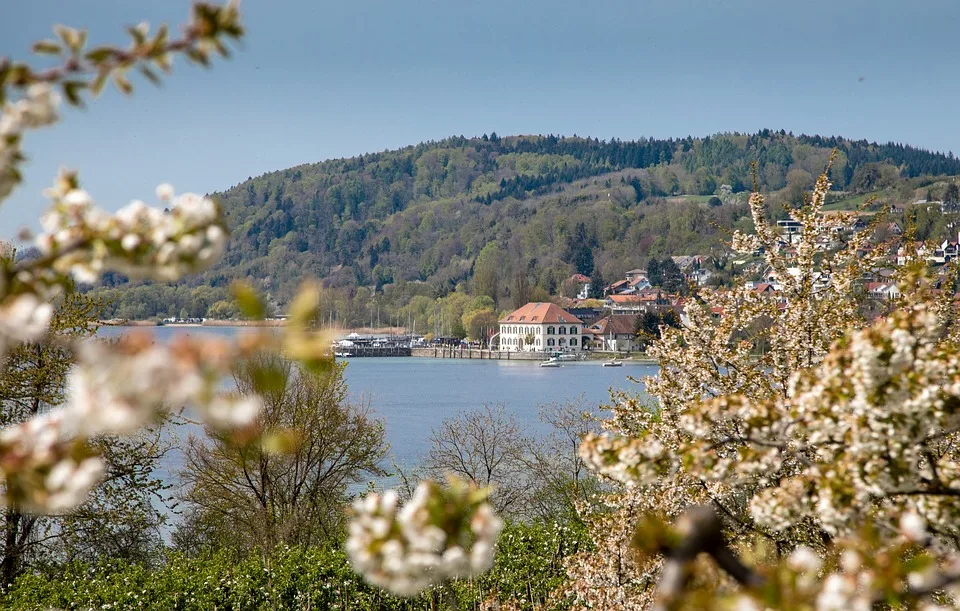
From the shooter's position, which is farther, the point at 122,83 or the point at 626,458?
the point at 626,458

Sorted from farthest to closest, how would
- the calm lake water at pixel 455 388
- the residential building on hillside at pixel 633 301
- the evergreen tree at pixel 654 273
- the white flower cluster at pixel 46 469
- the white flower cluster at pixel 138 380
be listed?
1. the evergreen tree at pixel 654 273
2. the residential building on hillside at pixel 633 301
3. the calm lake water at pixel 455 388
4. the white flower cluster at pixel 46 469
5. the white flower cluster at pixel 138 380

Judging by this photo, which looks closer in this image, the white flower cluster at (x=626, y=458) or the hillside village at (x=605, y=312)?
the white flower cluster at (x=626, y=458)

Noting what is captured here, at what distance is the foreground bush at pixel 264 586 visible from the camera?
889cm

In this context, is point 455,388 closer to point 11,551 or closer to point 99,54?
point 11,551

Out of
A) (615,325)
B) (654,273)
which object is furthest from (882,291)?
(654,273)

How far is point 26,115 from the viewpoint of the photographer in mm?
1392

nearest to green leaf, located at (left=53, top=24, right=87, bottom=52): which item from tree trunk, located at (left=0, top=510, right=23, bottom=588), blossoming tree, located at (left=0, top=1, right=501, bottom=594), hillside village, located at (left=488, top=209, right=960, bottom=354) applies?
blossoming tree, located at (left=0, top=1, right=501, bottom=594)

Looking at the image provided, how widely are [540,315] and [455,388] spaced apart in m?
36.7

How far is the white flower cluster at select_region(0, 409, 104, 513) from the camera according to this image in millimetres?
1210

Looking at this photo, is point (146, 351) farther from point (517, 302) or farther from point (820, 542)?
point (517, 302)

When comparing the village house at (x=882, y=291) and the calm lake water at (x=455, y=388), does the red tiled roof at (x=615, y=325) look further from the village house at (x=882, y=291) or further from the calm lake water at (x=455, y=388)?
the village house at (x=882, y=291)

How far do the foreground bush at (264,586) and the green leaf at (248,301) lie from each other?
7988mm

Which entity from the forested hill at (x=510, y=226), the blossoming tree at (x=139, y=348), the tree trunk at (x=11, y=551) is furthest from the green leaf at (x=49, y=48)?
the forested hill at (x=510, y=226)

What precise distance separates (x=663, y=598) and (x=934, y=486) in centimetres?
181
